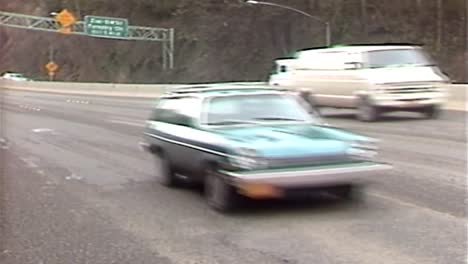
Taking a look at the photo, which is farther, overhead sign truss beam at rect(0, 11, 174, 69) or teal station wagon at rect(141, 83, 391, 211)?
overhead sign truss beam at rect(0, 11, 174, 69)

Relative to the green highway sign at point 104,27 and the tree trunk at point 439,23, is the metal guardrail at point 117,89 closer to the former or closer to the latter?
the green highway sign at point 104,27

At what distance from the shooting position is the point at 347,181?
8273mm

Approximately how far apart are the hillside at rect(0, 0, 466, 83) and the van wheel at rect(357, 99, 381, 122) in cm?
2849

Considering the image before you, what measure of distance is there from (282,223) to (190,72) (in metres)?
61.2

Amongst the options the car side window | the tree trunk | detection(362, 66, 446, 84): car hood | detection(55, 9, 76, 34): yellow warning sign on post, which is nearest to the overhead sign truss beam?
detection(55, 9, 76, 34): yellow warning sign on post

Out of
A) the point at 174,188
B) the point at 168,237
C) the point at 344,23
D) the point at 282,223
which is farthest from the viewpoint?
the point at 344,23

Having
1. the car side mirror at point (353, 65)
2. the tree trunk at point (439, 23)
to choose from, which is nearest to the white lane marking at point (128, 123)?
the car side mirror at point (353, 65)

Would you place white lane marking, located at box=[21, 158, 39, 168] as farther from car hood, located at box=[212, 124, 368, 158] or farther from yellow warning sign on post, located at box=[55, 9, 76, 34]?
yellow warning sign on post, located at box=[55, 9, 76, 34]

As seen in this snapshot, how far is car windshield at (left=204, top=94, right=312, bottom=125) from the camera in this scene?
938 centimetres

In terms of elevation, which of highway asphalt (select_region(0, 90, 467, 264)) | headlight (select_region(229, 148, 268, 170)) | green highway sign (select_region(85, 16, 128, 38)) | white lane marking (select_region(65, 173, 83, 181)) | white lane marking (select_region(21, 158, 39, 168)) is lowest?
white lane marking (select_region(21, 158, 39, 168))

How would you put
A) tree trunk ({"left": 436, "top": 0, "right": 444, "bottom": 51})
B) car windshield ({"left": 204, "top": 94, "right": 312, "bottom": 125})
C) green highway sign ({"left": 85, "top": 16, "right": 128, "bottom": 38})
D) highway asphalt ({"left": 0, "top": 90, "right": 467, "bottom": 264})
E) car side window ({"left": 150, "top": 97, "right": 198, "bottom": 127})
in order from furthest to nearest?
green highway sign ({"left": 85, "top": 16, "right": 128, "bottom": 38}) → tree trunk ({"left": 436, "top": 0, "right": 444, "bottom": 51}) → car side window ({"left": 150, "top": 97, "right": 198, "bottom": 127}) → car windshield ({"left": 204, "top": 94, "right": 312, "bottom": 125}) → highway asphalt ({"left": 0, "top": 90, "right": 467, "bottom": 264})

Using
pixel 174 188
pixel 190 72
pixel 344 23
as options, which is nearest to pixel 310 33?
pixel 344 23

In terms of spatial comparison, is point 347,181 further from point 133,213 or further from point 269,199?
point 133,213

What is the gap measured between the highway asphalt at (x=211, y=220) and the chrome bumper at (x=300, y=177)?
359mm
